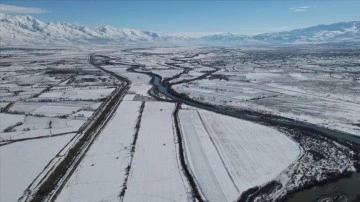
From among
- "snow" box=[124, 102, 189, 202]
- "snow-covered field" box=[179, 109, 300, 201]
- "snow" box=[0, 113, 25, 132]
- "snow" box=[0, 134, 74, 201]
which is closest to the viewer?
"snow" box=[124, 102, 189, 202]

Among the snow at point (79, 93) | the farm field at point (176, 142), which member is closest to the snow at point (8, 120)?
the farm field at point (176, 142)

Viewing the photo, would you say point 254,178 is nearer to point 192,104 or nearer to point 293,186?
point 293,186

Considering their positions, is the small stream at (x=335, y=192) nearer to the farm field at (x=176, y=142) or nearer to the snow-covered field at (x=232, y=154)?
the farm field at (x=176, y=142)

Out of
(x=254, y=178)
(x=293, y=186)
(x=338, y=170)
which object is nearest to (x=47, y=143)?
(x=254, y=178)

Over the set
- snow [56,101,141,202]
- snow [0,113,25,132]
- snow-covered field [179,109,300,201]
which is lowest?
snow [0,113,25,132]

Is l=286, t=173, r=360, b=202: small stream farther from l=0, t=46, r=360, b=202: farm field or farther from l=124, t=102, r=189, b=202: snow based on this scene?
l=124, t=102, r=189, b=202: snow

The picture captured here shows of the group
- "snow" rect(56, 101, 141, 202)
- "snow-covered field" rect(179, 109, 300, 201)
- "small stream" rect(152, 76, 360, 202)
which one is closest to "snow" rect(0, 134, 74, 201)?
"snow" rect(56, 101, 141, 202)

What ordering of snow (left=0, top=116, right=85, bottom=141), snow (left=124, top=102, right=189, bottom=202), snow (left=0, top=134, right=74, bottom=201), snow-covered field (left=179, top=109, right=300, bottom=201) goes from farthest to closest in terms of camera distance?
1. snow (left=0, top=116, right=85, bottom=141)
2. snow-covered field (left=179, top=109, right=300, bottom=201)
3. snow (left=0, top=134, right=74, bottom=201)
4. snow (left=124, top=102, right=189, bottom=202)

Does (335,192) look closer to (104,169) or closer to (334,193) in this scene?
(334,193)
